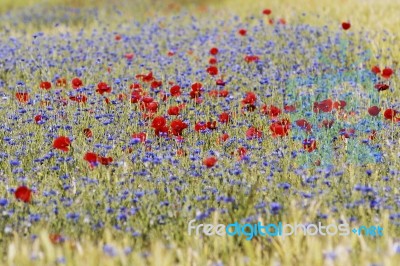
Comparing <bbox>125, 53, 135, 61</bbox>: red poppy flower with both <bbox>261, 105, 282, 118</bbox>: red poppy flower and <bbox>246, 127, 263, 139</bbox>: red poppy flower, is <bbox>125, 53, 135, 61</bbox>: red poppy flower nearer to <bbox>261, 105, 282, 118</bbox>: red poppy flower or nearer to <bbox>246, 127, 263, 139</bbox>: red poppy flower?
<bbox>261, 105, 282, 118</bbox>: red poppy flower

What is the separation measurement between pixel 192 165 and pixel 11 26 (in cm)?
753

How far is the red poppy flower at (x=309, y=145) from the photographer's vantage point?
4.32 metres

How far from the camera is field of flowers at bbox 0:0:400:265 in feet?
10.5

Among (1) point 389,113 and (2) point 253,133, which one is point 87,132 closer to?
(2) point 253,133

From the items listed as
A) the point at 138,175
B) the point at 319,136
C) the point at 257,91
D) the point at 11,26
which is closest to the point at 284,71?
the point at 257,91

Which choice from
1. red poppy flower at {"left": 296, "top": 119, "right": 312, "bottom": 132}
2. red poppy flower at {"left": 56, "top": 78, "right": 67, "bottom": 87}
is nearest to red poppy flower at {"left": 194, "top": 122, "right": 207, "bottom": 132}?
red poppy flower at {"left": 296, "top": 119, "right": 312, "bottom": 132}

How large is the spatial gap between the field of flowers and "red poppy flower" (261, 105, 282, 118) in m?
0.01

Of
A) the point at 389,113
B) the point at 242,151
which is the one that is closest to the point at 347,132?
the point at 389,113

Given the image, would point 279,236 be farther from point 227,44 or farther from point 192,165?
point 227,44

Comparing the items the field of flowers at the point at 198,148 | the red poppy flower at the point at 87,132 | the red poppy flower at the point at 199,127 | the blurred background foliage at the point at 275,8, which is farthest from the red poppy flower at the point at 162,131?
the blurred background foliage at the point at 275,8

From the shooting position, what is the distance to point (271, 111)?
500 cm

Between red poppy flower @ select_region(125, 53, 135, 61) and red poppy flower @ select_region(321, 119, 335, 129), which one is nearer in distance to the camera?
red poppy flower @ select_region(321, 119, 335, 129)

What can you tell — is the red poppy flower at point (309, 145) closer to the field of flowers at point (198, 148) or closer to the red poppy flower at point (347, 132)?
the field of flowers at point (198, 148)

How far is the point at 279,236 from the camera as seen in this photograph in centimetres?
308
